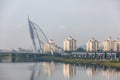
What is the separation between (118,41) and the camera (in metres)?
44.0

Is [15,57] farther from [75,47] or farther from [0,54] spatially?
[75,47]

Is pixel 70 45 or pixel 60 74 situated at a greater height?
pixel 70 45

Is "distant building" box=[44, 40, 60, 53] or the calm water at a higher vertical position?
"distant building" box=[44, 40, 60, 53]

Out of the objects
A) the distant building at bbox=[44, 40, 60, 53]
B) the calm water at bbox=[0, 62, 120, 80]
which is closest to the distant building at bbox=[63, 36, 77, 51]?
the distant building at bbox=[44, 40, 60, 53]

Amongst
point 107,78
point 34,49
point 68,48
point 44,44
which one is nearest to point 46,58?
point 44,44

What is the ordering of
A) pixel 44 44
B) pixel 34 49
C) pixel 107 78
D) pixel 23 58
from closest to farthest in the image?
pixel 107 78 < pixel 34 49 < pixel 44 44 < pixel 23 58

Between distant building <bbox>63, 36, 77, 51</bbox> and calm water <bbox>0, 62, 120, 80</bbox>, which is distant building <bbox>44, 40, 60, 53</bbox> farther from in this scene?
calm water <bbox>0, 62, 120, 80</bbox>

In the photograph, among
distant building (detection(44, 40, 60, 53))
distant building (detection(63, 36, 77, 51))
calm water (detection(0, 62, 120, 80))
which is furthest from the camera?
distant building (detection(63, 36, 77, 51))

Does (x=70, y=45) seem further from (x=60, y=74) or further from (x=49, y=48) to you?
(x=60, y=74)

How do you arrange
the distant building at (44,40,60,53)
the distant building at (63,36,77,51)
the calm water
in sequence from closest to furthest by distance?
1. the calm water
2. the distant building at (44,40,60,53)
3. the distant building at (63,36,77,51)

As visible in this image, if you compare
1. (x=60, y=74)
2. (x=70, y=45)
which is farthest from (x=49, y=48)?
(x=60, y=74)

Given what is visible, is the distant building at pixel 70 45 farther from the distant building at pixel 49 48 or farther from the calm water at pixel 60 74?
the calm water at pixel 60 74

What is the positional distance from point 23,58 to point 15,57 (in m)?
1.75

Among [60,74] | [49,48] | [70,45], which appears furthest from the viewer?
[70,45]
